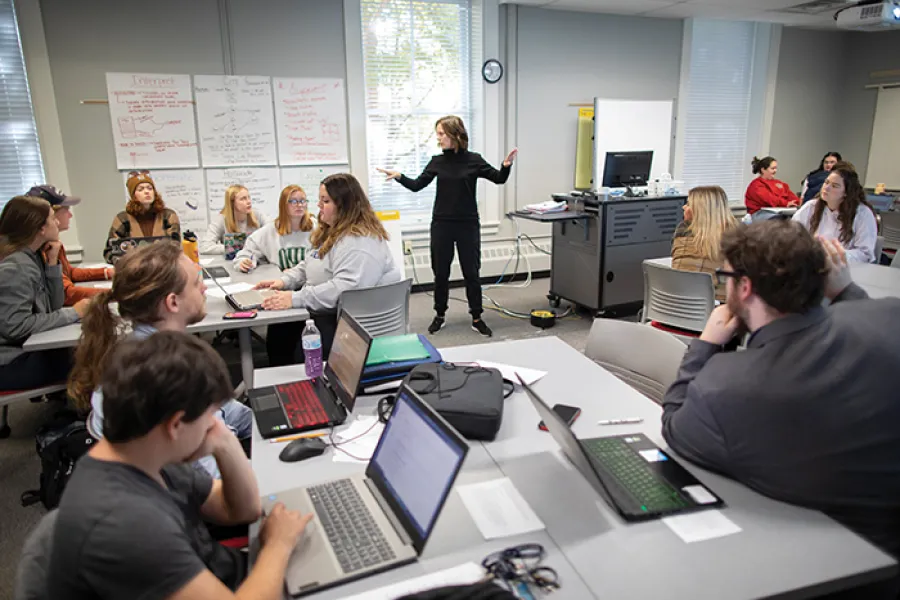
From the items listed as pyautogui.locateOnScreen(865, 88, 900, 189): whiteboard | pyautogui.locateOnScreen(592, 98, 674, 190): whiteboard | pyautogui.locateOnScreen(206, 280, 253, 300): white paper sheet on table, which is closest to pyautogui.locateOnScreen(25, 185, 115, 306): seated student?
pyautogui.locateOnScreen(206, 280, 253, 300): white paper sheet on table

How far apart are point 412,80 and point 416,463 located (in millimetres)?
5124

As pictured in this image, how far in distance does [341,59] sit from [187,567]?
516 cm

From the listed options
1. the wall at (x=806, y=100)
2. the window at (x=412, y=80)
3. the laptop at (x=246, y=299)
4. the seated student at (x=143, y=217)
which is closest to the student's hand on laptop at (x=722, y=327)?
the laptop at (x=246, y=299)

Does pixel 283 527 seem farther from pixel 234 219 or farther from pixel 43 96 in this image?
pixel 43 96

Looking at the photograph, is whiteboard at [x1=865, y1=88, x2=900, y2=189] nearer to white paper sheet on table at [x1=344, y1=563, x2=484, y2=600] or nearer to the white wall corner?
white paper sheet on table at [x1=344, y1=563, x2=484, y2=600]

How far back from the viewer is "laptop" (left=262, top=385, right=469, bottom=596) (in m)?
1.07

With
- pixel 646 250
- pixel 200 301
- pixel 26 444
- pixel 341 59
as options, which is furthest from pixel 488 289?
pixel 200 301

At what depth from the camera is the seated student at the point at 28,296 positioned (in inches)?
101

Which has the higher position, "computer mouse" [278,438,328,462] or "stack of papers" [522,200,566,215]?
"stack of papers" [522,200,566,215]

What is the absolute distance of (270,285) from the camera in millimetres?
3195

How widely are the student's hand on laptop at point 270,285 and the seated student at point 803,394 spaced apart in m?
2.34

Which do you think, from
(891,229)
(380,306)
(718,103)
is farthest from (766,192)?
(380,306)

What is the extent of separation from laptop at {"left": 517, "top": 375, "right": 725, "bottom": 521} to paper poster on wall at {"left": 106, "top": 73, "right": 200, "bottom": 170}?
4630mm

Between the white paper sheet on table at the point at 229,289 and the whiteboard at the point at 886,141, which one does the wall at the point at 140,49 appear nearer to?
the white paper sheet on table at the point at 229,289
